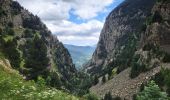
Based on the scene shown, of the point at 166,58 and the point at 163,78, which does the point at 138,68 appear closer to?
the point at 166,58

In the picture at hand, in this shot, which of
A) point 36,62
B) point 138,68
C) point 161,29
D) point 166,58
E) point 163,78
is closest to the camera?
point 36,62

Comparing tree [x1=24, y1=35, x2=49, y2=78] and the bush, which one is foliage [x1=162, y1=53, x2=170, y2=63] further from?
tree [x1=24, y1=35, x2=49, y2=78]

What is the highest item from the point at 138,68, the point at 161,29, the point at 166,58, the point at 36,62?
the point at 161,29

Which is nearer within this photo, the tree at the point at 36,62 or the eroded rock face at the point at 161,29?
the tree at the point at 36,62

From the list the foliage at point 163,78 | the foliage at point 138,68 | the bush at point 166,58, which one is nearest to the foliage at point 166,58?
the bush at point 166,58

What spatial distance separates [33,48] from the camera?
118 meters

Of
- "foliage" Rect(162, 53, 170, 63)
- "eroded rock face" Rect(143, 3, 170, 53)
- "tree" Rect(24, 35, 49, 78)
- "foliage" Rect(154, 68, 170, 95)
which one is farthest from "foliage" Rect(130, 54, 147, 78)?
"tree" Rect(24, 35, 49, 78)

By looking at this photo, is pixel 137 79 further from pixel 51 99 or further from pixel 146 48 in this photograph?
pixel 51 99

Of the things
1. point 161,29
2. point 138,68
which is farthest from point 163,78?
point 161,29

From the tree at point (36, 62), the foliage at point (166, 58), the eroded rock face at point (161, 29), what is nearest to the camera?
the tree at point (36, 62)

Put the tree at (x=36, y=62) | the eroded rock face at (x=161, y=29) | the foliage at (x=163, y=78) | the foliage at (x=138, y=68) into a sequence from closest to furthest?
the tree at (x=36, y=62), the foliage at (x=163, y=78), the foliage at (x=138, y=68), the eroded rock face at (x=161, y=29)

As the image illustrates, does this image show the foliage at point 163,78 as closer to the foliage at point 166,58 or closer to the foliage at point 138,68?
the foliage at point 166,58

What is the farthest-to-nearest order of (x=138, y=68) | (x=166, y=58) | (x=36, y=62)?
(x=138, y=68) → (x=166, y=58) → (x=36, y=62)

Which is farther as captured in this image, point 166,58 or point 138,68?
point 138,68
